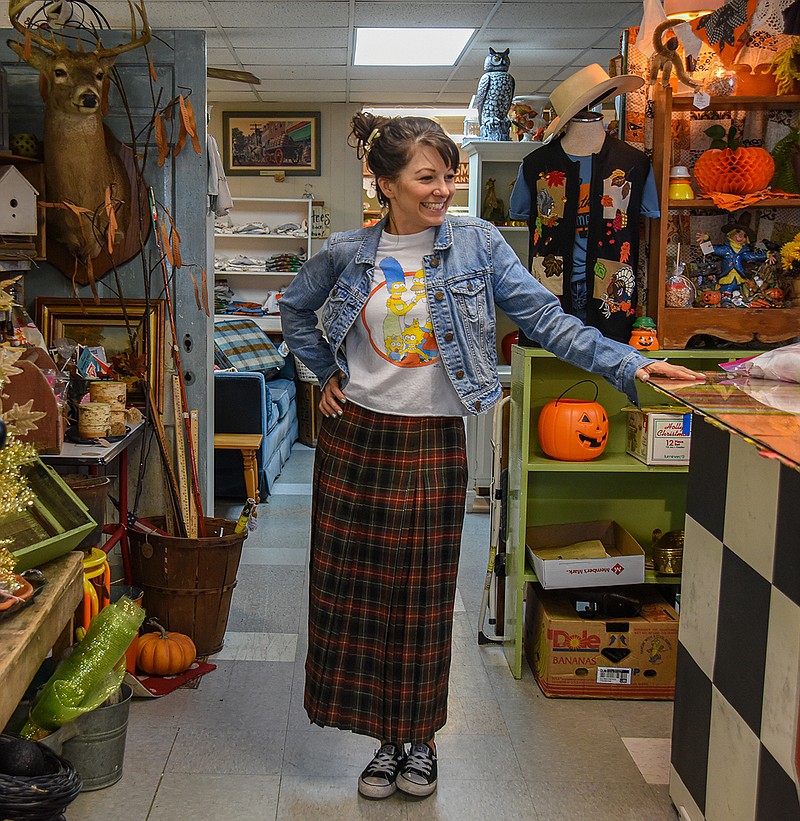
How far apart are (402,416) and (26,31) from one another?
179 cm

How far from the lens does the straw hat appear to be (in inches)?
123

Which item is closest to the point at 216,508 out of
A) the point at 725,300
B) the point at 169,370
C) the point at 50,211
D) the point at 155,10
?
the point at 169,370

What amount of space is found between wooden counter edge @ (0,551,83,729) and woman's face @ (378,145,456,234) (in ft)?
3.56

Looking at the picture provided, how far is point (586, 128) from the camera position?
128 inches

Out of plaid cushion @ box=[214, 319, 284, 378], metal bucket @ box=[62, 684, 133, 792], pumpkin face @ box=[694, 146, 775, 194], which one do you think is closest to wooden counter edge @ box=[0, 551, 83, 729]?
metal bucket @ box=[62, 684, 133, 792]

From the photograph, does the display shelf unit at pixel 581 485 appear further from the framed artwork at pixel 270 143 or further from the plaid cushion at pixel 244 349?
the framed artwork at pixel 270 143

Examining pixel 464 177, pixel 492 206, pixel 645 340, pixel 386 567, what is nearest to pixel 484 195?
pixel 492 206

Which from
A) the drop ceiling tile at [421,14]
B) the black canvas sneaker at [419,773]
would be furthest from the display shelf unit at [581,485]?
the drop ceiling tile at [421,14]

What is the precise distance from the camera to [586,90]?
3135 millimetres

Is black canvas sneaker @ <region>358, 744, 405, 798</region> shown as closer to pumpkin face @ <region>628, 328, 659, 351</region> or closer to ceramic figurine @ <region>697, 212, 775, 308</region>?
pumpkin face @ <region>628, 328, 659, 351</region>

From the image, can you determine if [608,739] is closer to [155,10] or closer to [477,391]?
[477,391]

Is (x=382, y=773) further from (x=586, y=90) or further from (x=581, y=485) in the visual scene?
(x=586, y=90)

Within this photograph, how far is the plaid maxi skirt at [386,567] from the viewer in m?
2.38

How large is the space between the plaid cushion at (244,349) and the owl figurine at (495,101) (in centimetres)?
241
